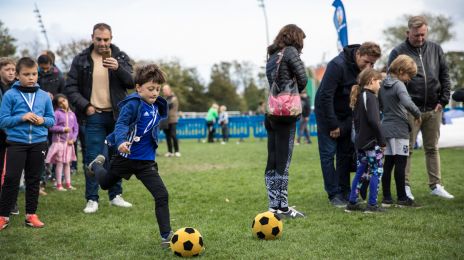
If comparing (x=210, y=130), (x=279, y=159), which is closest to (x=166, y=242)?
(x=279, y=159)

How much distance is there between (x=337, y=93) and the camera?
23.7ft

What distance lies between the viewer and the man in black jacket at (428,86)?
297 inches

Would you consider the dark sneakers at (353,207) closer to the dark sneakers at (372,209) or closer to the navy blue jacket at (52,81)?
the dark sneakers at (372,209)

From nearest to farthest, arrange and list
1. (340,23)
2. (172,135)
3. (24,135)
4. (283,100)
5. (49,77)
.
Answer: (283,100) → (24,135) → (49,77) → (340,23) → (172,135)

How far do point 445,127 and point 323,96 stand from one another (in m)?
10.5

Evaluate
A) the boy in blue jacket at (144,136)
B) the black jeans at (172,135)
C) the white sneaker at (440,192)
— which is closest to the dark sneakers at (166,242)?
the boy in blue jacket at (144,136)

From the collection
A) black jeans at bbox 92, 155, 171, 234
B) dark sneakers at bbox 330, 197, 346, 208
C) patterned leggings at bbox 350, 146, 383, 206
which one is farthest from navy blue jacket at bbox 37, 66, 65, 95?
patterned leggings at bbox 350, 146, 383, 206

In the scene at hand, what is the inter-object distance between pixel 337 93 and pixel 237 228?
257cm

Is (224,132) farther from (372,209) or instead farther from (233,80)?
(233,80)

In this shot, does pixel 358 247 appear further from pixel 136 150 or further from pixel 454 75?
pixel 454 75

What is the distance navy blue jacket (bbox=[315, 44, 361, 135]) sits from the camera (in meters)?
6.99

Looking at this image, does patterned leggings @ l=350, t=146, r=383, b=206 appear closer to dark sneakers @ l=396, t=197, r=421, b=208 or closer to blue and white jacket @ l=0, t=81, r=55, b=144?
dark sneakers @ l=396, t=197, r=421, b=208

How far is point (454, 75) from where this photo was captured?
63938mm

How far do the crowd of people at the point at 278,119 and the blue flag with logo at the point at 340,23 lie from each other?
147 inches
